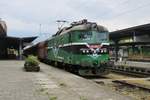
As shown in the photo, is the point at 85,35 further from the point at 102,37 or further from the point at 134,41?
the point at 134,41

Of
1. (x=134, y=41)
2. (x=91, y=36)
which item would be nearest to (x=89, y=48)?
(x=91, y=36)

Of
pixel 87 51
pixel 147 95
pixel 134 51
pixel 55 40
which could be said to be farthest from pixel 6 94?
pixel 134 51

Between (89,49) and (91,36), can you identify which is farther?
(91,36)

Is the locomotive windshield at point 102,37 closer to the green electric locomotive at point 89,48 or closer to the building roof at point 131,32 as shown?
the green electric locomotive at point 89,48

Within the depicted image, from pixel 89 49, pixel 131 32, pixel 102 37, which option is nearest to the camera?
pixel 89 49

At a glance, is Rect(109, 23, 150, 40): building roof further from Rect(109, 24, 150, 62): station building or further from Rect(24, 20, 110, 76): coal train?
Rect(24, 20, 110, 76): coal train

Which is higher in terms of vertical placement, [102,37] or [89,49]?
[102,37]

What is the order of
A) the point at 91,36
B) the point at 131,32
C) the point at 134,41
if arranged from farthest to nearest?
the point at 131,32 < the point at 134,41 < the point at 91,36

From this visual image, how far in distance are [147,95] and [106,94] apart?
315cm

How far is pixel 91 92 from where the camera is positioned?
527 inches

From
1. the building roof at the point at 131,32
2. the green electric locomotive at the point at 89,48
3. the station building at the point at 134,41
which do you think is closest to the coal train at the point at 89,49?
the green electric locomotive at the point at 89,48

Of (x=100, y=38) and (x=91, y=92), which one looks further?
(x=100, y=38)

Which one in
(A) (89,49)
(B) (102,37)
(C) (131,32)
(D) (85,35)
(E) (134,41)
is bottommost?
(A) (89,49)

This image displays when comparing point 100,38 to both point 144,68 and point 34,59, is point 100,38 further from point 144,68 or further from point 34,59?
point 144,68
